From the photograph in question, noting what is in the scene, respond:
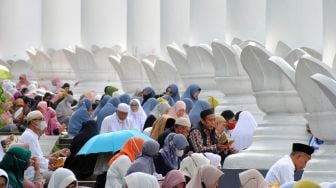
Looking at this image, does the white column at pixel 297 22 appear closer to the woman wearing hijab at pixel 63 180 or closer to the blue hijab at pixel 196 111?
the blue hijab at pixel 196 111

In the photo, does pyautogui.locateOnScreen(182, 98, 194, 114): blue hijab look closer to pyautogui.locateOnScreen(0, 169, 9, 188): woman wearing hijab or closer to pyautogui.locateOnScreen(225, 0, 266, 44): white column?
pyautogui.locateOnScreen(225, 0, 266, 44): white column

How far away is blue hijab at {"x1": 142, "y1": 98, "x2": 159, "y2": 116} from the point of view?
41.9m

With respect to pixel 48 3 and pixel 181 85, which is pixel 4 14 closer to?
pixel 48 3

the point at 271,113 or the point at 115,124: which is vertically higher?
the point at 271,113

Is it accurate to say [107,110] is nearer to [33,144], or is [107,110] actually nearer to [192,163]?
[33,144]

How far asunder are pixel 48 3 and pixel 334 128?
1630 inches

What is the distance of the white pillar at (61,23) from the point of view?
65.9 meters

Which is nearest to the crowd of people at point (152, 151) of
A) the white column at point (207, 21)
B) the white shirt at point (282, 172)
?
the white shirt at point (282, 172)

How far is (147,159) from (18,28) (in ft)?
130

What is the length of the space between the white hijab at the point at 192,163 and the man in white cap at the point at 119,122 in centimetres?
735

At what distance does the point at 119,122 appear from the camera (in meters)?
38.2

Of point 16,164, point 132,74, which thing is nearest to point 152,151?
point 16,164

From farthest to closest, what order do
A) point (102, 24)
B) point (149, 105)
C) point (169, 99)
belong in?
1. point (102, 24)
2. point (169, 99)
3. point (149, 105)

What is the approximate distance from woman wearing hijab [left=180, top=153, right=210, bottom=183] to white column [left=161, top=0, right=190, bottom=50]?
23.8 metres
